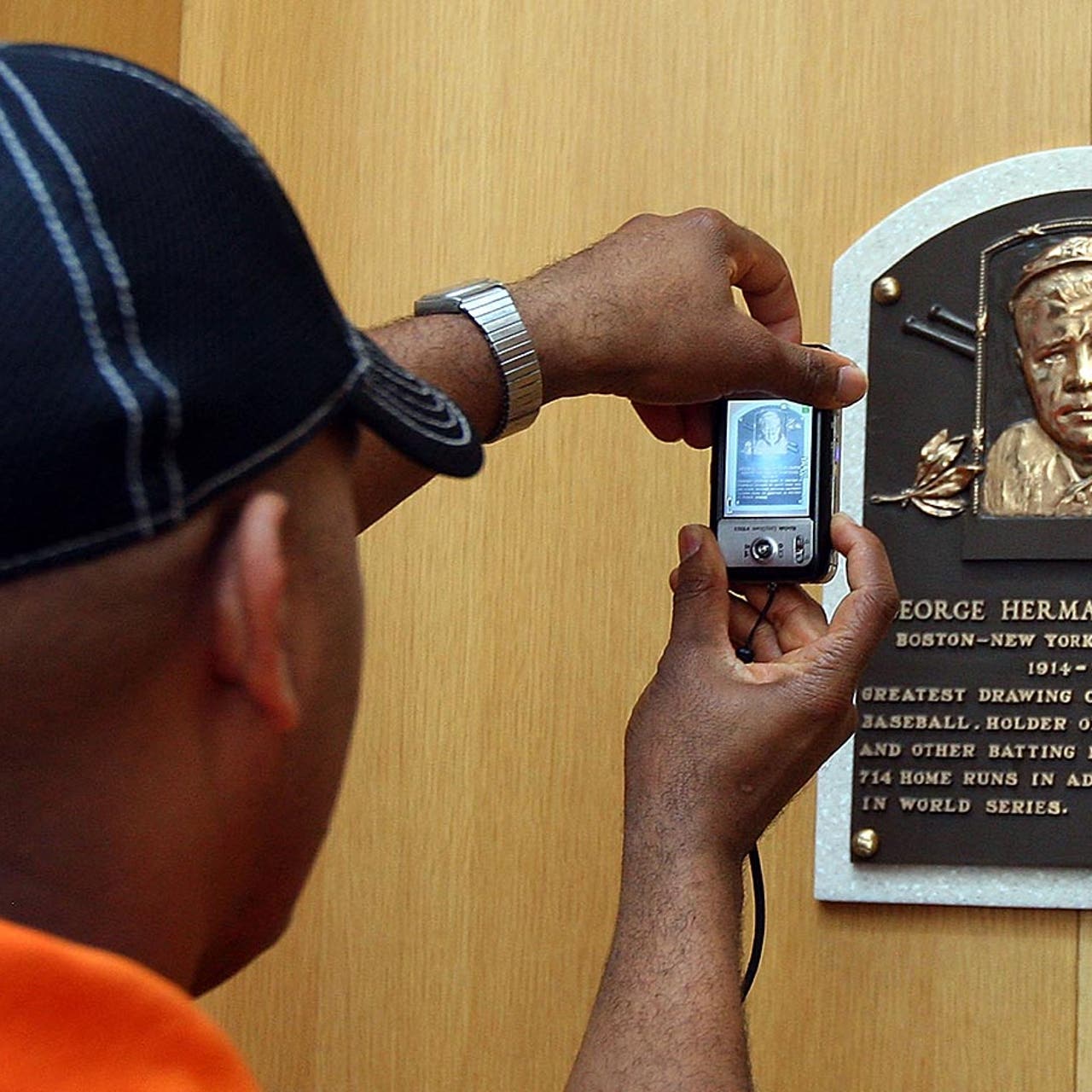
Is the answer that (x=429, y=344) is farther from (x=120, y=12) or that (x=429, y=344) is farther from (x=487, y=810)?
(x=120, y=12)

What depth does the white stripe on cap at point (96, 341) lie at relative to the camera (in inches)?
23.9

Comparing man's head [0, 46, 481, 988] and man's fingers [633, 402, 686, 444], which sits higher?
man's fingers [633, 402, 686, 444]

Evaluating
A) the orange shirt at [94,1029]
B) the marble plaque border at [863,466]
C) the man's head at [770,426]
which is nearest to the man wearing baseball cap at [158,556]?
the orange shirt at [94,1029]

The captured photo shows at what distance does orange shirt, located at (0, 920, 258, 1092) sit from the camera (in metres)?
0.53

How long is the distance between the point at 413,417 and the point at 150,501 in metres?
0.20

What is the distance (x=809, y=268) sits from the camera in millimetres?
1852

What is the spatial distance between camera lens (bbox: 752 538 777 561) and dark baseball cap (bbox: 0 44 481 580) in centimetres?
76

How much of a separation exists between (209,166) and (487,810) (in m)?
1.31

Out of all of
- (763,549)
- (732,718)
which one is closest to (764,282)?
(763,549)

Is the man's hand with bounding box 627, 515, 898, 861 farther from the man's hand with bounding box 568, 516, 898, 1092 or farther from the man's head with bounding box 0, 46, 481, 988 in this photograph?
the man's head with bounding box 0, 46, 481, 988

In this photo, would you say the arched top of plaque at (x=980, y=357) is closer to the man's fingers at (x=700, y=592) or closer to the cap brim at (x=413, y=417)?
the man's fingers at (x=700, y=592)

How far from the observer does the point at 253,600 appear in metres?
0.63

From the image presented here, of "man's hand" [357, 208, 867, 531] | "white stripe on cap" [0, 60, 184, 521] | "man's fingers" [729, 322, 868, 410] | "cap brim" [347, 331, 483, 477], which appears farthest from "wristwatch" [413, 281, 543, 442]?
"white stripe on cap" [0, 60, 184, 521]

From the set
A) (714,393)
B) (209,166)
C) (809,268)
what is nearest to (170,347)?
(209,166)
